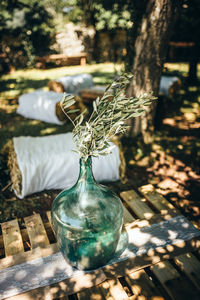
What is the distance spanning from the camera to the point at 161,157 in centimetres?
485

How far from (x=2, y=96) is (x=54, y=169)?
6.13 m

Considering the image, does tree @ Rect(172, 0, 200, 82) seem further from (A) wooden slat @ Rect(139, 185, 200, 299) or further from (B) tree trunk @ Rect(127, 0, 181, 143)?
(A) wooden slat @ Rect(139, 185, 200, 299)

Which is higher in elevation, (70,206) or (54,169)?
(70,206)

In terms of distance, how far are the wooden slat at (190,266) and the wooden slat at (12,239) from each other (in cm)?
141

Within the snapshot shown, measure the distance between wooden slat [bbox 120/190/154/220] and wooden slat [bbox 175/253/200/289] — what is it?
1.78 ft

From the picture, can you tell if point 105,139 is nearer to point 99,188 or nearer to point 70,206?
point 99,188

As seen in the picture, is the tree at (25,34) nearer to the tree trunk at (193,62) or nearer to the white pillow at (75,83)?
the white pillow at (75,83)

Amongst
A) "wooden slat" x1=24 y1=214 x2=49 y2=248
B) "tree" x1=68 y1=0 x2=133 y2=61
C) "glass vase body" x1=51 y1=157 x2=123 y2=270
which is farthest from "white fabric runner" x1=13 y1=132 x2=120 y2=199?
"tree" x1=68 y1=0 x2=133 y2=61

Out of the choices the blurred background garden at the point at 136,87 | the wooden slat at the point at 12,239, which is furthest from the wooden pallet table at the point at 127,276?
the blurred background garden at the point at 136,87

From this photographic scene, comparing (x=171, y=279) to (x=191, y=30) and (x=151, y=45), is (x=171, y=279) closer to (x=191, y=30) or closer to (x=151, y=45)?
(x=151, y=45)

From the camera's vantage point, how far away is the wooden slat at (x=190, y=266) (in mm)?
2072

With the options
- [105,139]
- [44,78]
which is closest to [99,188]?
[105,139]

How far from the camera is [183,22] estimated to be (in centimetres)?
807

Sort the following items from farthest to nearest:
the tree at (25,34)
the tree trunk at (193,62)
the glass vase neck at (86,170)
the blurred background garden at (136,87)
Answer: the tree at (25,34) → the tree trunk at (193,62) → the blurred background garden at (136,87) → the glass vase neck at (86,170)
